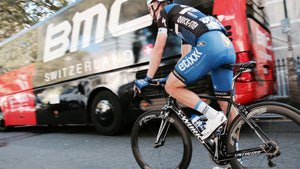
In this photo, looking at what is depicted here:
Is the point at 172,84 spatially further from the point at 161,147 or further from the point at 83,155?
the point at 83,155

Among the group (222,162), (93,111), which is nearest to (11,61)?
(93,111)

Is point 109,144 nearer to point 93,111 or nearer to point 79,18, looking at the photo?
point 93,111

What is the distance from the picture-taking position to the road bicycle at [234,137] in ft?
5.98

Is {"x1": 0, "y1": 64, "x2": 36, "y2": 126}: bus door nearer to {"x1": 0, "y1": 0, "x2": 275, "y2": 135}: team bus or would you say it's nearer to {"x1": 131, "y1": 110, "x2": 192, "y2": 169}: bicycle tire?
{"x1": 0, "y1": 0, "x2": 275, "y2": 135}: team bus

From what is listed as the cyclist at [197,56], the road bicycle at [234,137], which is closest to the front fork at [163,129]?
the road bicycle at [234,137]

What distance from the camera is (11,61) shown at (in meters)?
7.84

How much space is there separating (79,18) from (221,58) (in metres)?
4.10

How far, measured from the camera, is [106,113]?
16.1 ft

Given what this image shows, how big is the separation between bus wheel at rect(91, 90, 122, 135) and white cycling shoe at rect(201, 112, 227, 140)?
273 cm

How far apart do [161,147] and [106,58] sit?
110 inches

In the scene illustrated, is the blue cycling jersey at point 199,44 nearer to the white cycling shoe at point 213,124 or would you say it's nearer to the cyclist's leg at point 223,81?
the cyclist's leg at point 223,81

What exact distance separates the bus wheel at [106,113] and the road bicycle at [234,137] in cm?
215

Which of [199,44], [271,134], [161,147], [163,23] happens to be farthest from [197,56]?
[161,147]

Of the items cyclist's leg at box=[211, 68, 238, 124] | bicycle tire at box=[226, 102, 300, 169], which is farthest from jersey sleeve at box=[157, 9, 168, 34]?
bicycle tire at box=[226, 102, 300, 169]
